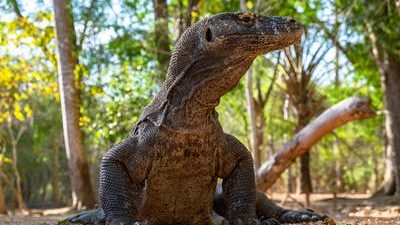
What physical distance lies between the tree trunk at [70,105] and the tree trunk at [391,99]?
636 centimetres

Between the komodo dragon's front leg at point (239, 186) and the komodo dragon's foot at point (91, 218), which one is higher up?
the komodo dragon's front leg at point (239, 186)

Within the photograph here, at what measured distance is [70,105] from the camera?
8.34 metres

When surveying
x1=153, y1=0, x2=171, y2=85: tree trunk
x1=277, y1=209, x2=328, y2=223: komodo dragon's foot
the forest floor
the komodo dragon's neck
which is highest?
x1=153, y1=0, x2=171, y2=85: tree trunk

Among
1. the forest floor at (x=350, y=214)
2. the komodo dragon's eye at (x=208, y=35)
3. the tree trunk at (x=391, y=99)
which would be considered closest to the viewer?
the komodo dragon's eye at (x=208, y=35)

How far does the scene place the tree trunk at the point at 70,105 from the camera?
8219mm

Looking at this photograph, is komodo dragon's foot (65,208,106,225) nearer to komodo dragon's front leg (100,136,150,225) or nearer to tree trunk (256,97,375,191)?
komodo dragon's front leg (100,136,150,225)

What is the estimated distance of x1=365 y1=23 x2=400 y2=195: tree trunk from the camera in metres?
11.5

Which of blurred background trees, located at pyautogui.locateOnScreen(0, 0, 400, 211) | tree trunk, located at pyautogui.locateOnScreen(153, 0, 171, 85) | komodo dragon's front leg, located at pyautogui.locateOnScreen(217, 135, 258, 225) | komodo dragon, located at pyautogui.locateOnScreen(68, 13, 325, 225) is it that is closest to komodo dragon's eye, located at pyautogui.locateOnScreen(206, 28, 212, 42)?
komodo dragon, located at pyautogui.locateOnScreen(68, 13, 325, 225)

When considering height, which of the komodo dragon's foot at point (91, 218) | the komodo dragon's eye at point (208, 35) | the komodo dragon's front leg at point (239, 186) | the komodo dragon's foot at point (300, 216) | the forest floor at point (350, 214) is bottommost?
the forest floor at point (350, 214)

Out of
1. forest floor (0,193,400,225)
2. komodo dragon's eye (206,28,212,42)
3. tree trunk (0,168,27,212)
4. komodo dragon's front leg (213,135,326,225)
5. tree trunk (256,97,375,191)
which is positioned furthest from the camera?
tree trunk (0,168,27,212)

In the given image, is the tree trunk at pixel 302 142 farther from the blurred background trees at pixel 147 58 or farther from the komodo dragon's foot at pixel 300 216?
the komodo dragon's foot at pixel 300 216

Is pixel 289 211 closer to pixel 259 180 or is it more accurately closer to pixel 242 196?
pixel 242 196

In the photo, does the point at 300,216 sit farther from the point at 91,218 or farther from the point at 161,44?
the point at 161,44

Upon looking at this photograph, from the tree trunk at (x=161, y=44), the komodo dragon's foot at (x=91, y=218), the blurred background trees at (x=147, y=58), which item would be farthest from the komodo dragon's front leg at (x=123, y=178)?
the tree trunk at (x=161, y=44)
